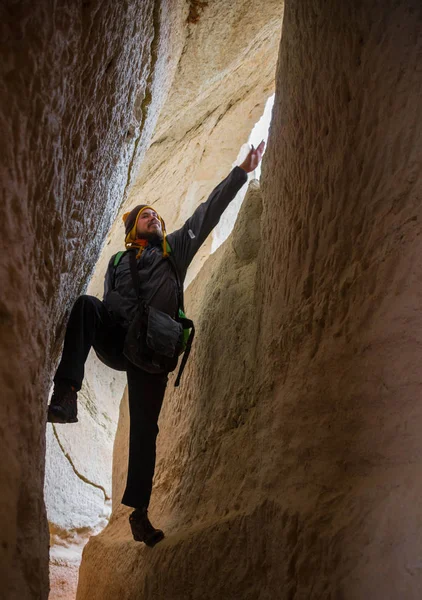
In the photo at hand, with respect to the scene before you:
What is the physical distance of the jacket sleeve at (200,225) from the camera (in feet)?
10.5

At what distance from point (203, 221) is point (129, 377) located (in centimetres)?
84

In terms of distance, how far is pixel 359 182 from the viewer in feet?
6.68

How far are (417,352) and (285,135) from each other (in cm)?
142

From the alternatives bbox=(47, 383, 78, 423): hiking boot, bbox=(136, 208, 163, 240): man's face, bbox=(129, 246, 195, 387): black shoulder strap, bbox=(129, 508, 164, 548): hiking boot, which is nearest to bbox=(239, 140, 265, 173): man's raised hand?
bbox=(136, 208, 163, 240): man's face

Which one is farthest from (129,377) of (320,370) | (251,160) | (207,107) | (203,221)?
(207,107)

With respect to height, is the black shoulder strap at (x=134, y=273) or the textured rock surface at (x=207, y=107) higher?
the textured rock surface at (x=207, y=107)

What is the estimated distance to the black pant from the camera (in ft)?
8.07

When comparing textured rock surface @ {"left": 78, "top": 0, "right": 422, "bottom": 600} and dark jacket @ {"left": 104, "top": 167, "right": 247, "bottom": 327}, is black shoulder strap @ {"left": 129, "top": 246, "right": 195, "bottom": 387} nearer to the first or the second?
dark jacket @ {"left": 104, "top": 167, "right": 247, "bottom": 327}

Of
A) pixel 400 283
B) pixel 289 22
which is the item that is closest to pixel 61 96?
pixel 400 283

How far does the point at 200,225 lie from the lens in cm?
320

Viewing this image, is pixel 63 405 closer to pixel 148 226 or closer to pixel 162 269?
pixel 162 269

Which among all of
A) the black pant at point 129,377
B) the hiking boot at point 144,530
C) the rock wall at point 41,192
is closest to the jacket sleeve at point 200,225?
the black pant at point 129,377

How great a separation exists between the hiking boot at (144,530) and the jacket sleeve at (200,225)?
1073 mm

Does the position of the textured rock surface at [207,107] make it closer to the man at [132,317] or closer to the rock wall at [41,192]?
the man at [132,317]
